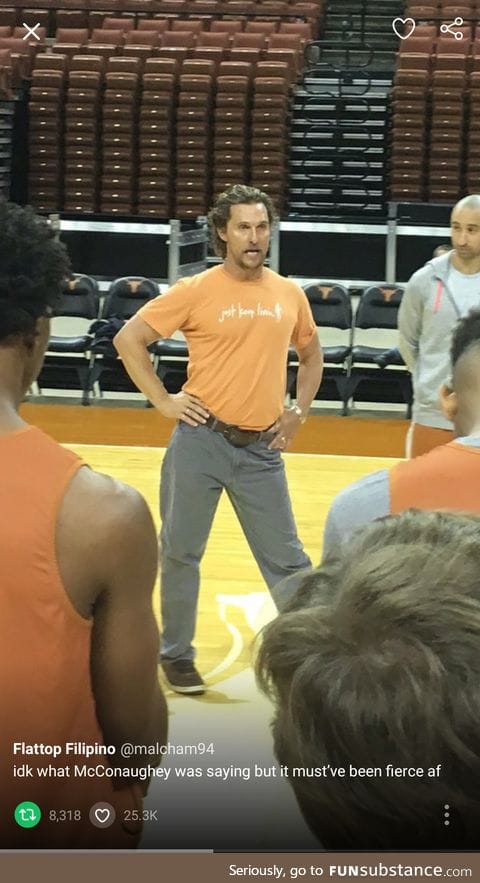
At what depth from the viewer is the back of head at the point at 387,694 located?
669 mm

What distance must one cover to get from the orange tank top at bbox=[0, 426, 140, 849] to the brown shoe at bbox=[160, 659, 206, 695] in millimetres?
2239

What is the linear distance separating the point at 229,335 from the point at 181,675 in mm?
1052

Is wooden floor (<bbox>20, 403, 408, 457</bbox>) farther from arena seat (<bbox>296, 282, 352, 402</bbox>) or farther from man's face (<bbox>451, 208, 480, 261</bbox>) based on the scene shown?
man's face (<bbox>451, 208, 480, 261</bbox>)

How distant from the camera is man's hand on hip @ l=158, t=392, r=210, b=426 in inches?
143

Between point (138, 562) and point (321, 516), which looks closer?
point (138, 562)

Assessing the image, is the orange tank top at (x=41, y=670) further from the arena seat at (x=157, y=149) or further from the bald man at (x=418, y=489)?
the arena seat at (x=157, y=149)

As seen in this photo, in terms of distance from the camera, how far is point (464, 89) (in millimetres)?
12320

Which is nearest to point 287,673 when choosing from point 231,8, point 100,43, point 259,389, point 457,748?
point 457,748

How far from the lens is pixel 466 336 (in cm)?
198

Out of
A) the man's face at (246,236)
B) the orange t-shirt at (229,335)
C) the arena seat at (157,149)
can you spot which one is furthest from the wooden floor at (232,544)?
the arena seat at (157,149)
